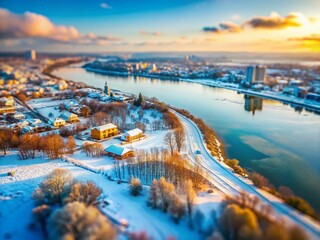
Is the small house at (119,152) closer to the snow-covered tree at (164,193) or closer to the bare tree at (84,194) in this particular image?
the bare tree at (84,194)

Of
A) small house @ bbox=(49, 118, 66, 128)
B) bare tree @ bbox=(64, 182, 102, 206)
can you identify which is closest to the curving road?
bare tree @ bbox=(64, 182, 102, 206)

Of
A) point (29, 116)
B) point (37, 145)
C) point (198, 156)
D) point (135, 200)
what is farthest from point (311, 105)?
point (29, 116)

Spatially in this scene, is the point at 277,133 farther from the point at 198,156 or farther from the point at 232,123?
the point at 198,156

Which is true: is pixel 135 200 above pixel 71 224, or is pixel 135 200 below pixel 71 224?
below

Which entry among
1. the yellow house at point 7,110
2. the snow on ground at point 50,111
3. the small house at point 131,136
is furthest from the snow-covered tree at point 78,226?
the yellow house at point 7,110

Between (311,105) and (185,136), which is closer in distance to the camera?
(185,136)

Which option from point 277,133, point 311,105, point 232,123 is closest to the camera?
point 277,133

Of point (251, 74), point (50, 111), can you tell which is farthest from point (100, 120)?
point (251, 74)

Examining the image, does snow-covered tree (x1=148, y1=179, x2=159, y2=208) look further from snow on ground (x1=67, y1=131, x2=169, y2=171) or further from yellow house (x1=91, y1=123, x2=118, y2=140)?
yellow house (x1=91, y1=123, x2=118, y2=140)
